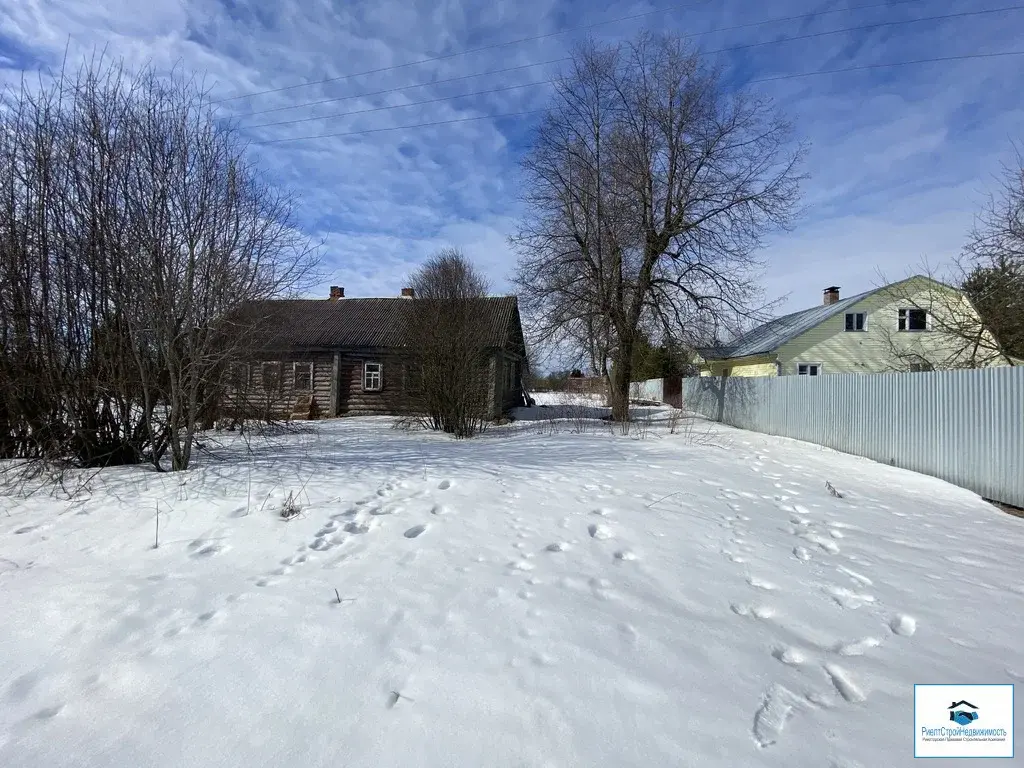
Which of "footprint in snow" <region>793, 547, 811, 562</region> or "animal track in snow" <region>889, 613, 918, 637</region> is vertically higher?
"footprint in snow" <region>793, 547, 811, 562</region>

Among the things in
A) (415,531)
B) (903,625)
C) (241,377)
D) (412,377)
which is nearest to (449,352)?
(412,377)

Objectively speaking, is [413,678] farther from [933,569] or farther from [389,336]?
[389,336]

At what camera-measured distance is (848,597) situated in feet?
11.0

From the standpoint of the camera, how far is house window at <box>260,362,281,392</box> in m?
13.0

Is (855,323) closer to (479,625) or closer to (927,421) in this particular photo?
(927,421)

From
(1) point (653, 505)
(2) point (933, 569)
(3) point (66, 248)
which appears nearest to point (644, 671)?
(1) point (653, 505)

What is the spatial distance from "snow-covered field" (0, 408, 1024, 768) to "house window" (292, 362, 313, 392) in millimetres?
14810

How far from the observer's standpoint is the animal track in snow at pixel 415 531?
412cm

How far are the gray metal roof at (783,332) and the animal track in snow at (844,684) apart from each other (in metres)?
21.5

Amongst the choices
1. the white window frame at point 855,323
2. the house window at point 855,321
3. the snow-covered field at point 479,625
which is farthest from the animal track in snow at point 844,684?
the house window at point 855,321

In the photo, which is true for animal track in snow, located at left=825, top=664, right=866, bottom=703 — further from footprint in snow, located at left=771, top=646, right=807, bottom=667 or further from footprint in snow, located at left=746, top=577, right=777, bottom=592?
footprint in snow, located at left=746, top=577, right=777, bottom=592

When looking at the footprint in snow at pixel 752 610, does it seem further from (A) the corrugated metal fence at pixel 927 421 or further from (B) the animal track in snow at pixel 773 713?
(A) the corrugated metal fence at pixel 927 421

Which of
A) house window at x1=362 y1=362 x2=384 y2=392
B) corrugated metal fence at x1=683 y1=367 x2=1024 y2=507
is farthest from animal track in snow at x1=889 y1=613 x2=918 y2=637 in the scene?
house window at x1=362 y1=362 x2=384 y2=392

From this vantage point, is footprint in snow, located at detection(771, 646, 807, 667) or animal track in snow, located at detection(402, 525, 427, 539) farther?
animal track in snow, located at detection(402, 525, 427, 539)
